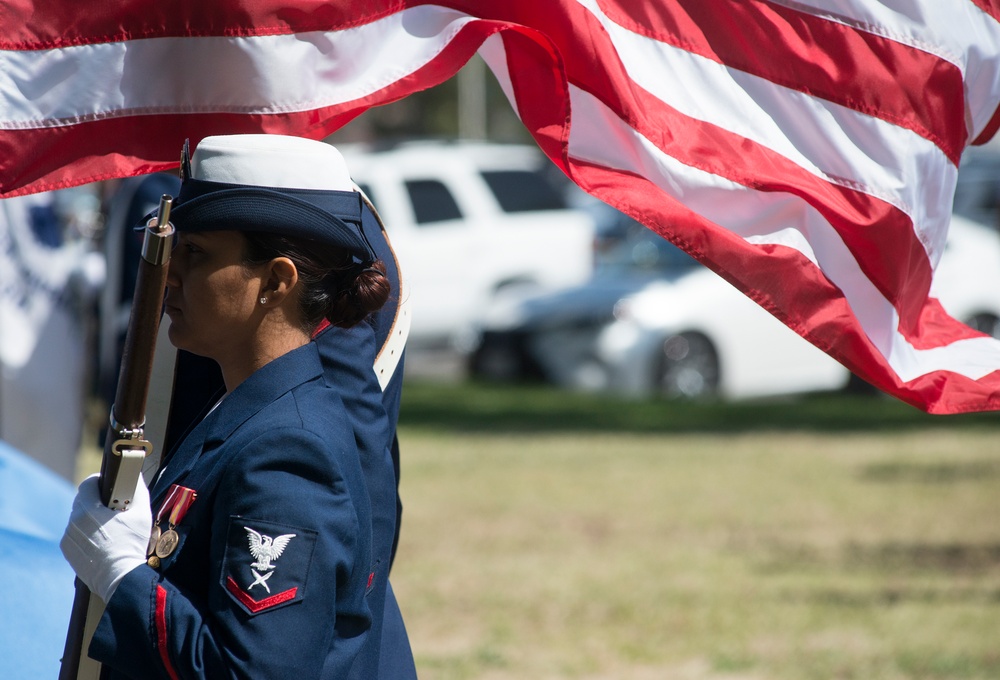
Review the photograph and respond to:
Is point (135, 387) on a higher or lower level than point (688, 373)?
higher

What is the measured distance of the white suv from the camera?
15.8 m

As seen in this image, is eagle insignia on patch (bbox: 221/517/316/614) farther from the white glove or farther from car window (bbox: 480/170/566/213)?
car window (bbox: 480/170/566/213)

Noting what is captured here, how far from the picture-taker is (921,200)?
2.97 m

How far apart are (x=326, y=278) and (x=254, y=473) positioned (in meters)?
0.35

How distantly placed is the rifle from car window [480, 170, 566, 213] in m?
14.6

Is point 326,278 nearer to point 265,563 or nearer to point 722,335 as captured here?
point 265,563

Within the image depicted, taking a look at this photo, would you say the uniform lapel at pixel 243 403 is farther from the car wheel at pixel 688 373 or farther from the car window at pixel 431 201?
the car window at pixel 431 201

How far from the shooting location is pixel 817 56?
2932 millimetres

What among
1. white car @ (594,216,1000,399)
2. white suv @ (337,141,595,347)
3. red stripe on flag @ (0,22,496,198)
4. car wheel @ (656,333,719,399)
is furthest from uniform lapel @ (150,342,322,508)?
white suv @ (337,141,595,347)

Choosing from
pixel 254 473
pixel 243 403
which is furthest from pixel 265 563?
pixel 243 403

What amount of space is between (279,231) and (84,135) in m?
0.89

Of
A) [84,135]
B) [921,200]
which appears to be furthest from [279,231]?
[921,200]

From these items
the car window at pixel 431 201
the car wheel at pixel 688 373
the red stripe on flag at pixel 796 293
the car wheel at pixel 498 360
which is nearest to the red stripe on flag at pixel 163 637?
the red stripe on flag at pixel 796 293

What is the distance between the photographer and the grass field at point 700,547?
210 inches
